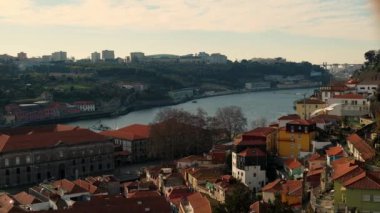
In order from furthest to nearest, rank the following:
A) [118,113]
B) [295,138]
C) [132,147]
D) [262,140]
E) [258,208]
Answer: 1. [118,113]
2. [132,147]
3. [262,140]
4. [295,138]
5. [258,208]

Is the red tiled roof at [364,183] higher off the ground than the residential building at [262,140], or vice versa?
the red tiled roof at [364,183]

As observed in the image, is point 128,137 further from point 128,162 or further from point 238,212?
point 238,212

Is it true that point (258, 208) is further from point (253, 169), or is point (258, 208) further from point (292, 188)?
point (253, 169)

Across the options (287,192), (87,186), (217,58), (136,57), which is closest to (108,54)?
(136,57)

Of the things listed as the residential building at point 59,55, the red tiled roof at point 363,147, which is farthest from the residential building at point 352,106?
the residential building at point 59,55

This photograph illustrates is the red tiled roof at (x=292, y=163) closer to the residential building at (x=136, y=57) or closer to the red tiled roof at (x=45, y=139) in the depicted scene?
the red tiled roof at (x=45, y=139)

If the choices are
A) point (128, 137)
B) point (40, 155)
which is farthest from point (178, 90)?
point (40, 155)
